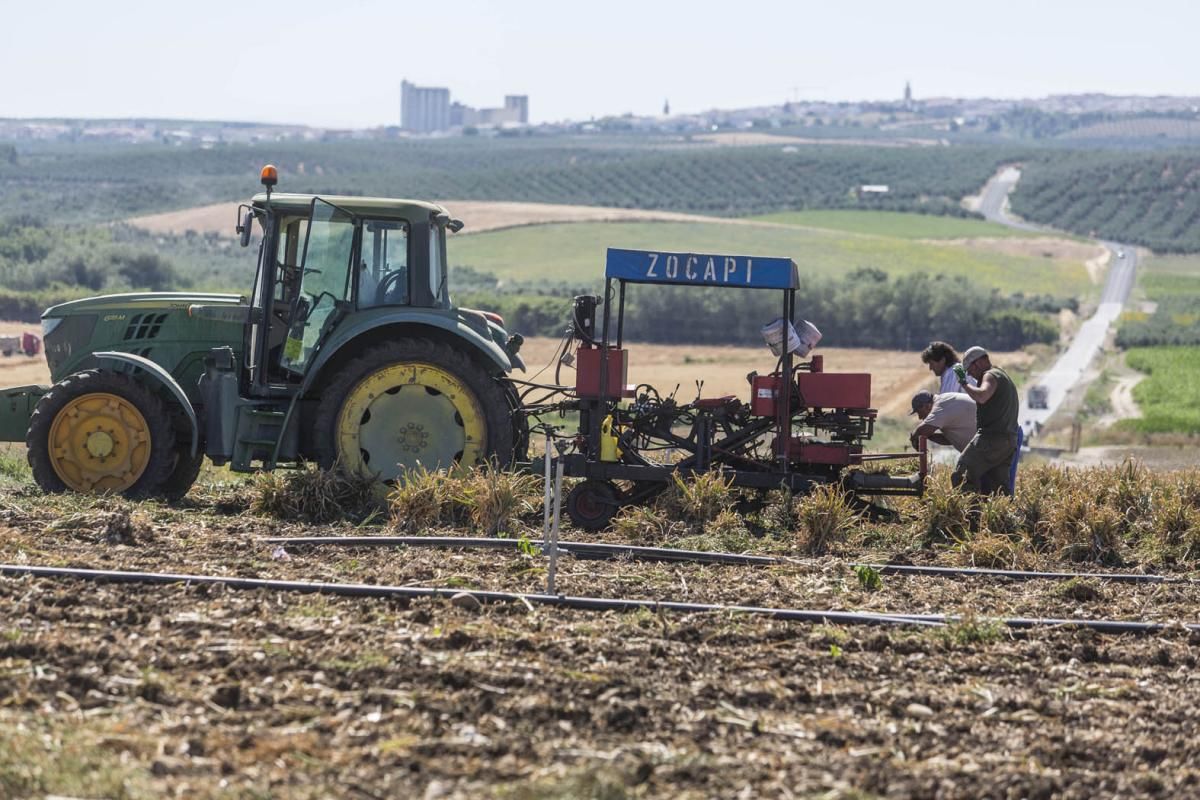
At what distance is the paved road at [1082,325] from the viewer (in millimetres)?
53969

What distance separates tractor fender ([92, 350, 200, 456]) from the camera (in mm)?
12617

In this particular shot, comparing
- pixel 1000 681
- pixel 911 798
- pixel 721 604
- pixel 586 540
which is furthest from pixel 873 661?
pixel 586 540

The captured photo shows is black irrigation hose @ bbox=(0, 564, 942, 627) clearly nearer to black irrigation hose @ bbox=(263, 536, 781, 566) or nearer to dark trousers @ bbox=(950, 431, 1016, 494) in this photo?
black irrigation hose @ bbox=(263, 536, 781, 566)

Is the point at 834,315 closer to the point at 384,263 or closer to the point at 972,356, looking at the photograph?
the point at 972,356

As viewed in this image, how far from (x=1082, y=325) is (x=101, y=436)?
221 ft

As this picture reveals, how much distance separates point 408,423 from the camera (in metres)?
12.7

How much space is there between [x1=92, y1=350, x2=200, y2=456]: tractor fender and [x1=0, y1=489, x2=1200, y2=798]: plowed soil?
8.20ft

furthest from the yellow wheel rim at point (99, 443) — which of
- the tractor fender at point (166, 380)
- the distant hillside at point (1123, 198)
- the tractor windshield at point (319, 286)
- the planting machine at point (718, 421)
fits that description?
the distant hillside at point (1123, 198)

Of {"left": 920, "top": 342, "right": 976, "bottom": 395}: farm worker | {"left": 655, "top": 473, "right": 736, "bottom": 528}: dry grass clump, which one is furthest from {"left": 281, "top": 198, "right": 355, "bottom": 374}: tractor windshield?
{"left": 920, "top": 342, "right": 976, "bottom": 395}: farm worker

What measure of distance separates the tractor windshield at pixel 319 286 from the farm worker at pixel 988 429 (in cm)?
479

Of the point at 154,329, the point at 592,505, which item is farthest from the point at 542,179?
the point at 592,505

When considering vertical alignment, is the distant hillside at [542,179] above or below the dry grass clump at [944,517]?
above

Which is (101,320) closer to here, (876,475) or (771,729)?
(876,475)

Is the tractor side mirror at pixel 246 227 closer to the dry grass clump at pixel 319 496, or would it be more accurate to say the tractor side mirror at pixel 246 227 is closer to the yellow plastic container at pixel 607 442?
the dry grass clump at pixel 319 496
